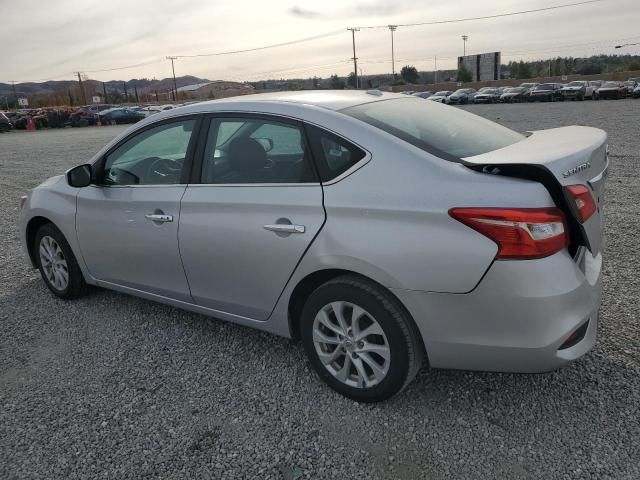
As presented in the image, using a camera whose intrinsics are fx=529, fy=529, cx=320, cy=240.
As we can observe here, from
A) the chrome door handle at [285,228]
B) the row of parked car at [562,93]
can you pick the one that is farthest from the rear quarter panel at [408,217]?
the row of parked car at [562,93]

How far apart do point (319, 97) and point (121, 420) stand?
218 cm

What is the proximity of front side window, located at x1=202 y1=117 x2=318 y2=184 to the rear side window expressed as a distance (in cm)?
6

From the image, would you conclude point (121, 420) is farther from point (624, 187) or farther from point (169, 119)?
point (624, 187)

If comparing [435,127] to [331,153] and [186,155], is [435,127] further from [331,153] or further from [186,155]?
[186,155]

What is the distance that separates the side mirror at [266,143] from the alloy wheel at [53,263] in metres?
2.26

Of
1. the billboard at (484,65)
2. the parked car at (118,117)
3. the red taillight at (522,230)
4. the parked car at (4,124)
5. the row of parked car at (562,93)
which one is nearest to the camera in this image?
the red taillight at (522,230)

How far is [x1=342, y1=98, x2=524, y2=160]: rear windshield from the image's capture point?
2.76 meters

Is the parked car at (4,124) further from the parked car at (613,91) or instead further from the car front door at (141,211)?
the parked car at (613,91)

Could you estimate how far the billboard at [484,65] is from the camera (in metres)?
103

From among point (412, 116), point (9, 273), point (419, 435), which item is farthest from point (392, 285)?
point (9, 273)

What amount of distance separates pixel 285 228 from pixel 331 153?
0.47m

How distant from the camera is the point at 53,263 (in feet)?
14.9

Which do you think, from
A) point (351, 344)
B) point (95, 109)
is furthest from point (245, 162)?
point (95, 109)

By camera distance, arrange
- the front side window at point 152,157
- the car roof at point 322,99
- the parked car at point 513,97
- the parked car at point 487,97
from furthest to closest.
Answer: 1. the parked car at point 487,97
2. the parked car at point 513,97
3. the front side window at point 152,157
4. the car roof at point 322,99
